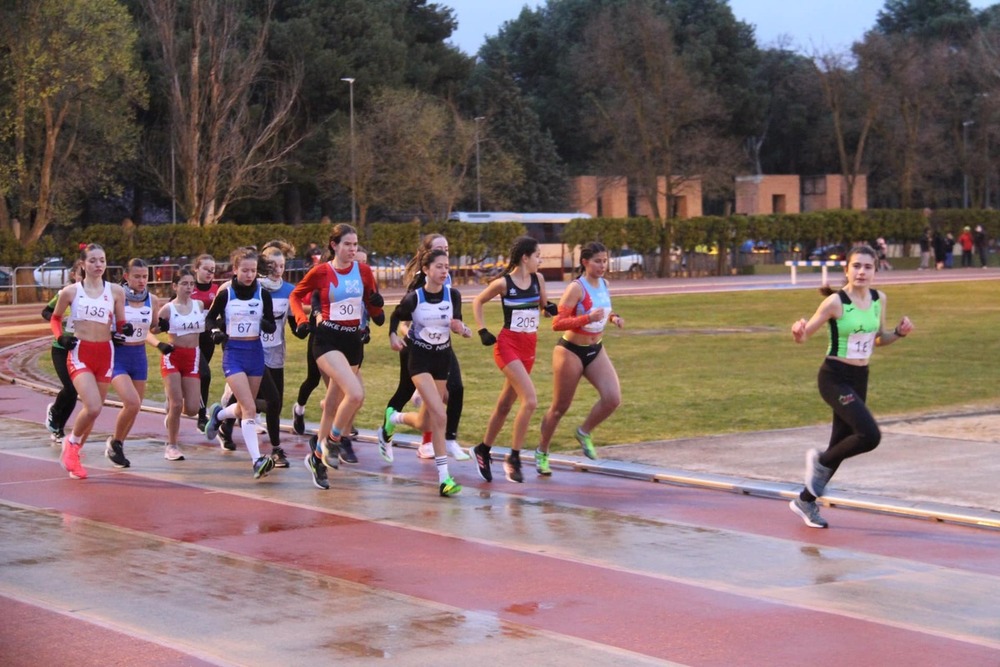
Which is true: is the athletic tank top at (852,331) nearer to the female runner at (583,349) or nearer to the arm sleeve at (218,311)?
the female runner at (583,349)

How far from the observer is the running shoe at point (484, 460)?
11273mm

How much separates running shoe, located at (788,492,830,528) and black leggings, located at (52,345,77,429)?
628 cm

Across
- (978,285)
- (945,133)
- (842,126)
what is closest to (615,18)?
(842,126)

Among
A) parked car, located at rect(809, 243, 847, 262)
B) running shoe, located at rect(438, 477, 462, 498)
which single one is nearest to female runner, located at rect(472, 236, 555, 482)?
running shoe, located at rect(438, 477, 462, 498)

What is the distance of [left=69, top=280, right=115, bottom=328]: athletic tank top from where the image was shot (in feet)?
38.7

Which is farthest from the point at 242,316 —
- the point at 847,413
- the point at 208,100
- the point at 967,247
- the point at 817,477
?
the point at 967,247

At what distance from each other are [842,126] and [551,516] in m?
76.4

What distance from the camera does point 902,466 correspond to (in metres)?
11.3

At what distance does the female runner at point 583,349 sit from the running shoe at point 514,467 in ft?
0.93

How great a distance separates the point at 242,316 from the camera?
11.7 m

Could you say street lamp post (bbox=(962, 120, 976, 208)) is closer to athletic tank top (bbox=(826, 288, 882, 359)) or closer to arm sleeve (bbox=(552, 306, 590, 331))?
A: arm sleeve (bbox=(552, 306, 590, 331))

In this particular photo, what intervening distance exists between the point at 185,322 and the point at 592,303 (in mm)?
4058

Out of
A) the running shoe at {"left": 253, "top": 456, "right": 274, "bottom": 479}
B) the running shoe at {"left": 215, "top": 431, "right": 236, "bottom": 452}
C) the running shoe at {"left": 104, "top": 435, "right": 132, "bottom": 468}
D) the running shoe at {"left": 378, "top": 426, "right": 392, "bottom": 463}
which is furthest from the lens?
the running shoe at {"left": 215, "top": 431, "right": 236, "bottom": 452}

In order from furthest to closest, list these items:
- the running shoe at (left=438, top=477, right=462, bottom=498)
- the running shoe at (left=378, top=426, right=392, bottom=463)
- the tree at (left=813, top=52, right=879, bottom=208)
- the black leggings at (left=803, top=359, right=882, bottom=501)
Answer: the tree at (left=813, top=52, right=879, bottom=208)
the running shoe at (left=378, top=426, right=392, bottom=463)
the running shoe at (left=438, top=477, right=462, bottom=498)
the black leggings at (left=803, top=359, right=882, bottom=501)
